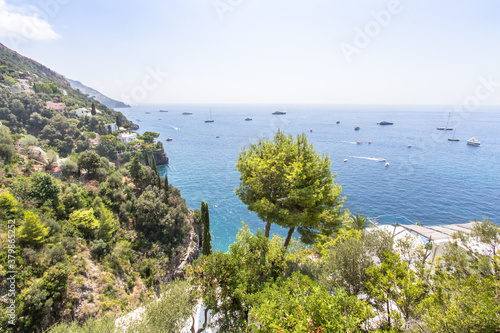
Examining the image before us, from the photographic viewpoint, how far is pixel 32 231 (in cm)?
1530

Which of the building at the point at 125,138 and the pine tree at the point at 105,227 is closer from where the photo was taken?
the pine tree at the point at 105,227

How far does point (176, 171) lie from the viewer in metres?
60.8

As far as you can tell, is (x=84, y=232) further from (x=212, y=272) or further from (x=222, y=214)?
(x=222, y=214)

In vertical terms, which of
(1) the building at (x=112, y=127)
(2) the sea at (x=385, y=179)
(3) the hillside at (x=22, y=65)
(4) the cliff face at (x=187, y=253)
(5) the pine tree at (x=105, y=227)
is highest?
(3) the hillside at (x=22, y=65)

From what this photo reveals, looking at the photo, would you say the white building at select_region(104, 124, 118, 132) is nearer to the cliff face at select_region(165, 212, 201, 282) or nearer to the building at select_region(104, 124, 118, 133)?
the building at select_region(104, 124, 118, 133)

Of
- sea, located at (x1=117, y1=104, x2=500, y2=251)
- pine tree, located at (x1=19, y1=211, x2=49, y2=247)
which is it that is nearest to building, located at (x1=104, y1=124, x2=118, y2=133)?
sea, located at (x1=117, y1=104, x2=500, y2=251)

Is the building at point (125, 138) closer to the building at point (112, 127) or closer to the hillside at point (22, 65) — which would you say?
the building at point (112, 127)

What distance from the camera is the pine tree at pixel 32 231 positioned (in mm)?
14945

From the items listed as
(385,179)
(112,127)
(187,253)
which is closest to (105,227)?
(187,253)

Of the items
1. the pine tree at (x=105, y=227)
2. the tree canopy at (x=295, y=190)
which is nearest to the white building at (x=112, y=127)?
the pine tree at (x=105, y=227)

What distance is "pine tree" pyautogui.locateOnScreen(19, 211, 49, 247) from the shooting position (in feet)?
49.0

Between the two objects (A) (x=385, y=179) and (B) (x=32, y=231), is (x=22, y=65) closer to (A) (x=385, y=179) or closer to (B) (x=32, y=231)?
(B) (x=32, y=231)

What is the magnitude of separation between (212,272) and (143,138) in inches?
2999

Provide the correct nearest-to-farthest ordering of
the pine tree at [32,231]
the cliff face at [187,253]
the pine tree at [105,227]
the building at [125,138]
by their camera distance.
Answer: the pine tree at [32,231] < the pine tree at [105,227] < the cliff face at [187,253] < the building at [125,138]
